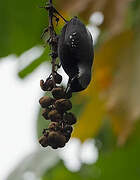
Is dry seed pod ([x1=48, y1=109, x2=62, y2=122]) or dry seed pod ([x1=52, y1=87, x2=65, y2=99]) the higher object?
dry seed pod ([x1=52, y1=87, x2=65, y2=99])

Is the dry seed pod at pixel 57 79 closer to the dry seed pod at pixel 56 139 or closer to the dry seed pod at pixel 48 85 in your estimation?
the dry seed pod at pixel 48 85

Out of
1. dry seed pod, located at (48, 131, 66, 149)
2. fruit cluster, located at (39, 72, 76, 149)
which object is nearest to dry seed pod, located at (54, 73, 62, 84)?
fruit cluster, located at (39, 72, 76, 149)

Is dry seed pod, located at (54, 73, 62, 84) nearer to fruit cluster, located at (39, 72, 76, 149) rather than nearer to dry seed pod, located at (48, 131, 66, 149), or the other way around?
fruit cluster, located at (39, 72, 76, 149)

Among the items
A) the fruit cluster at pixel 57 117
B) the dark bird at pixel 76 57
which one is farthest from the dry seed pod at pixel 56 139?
the dark bird at pixel 76 57

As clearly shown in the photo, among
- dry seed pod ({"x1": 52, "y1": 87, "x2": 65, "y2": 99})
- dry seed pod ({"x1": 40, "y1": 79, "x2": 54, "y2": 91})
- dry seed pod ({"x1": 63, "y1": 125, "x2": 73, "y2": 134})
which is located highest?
dry seed pod ({"x1": 40, "y1": 79, "x2": 54, "y2": 91})

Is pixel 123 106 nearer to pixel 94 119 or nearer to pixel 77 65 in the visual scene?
pixel 94 119
